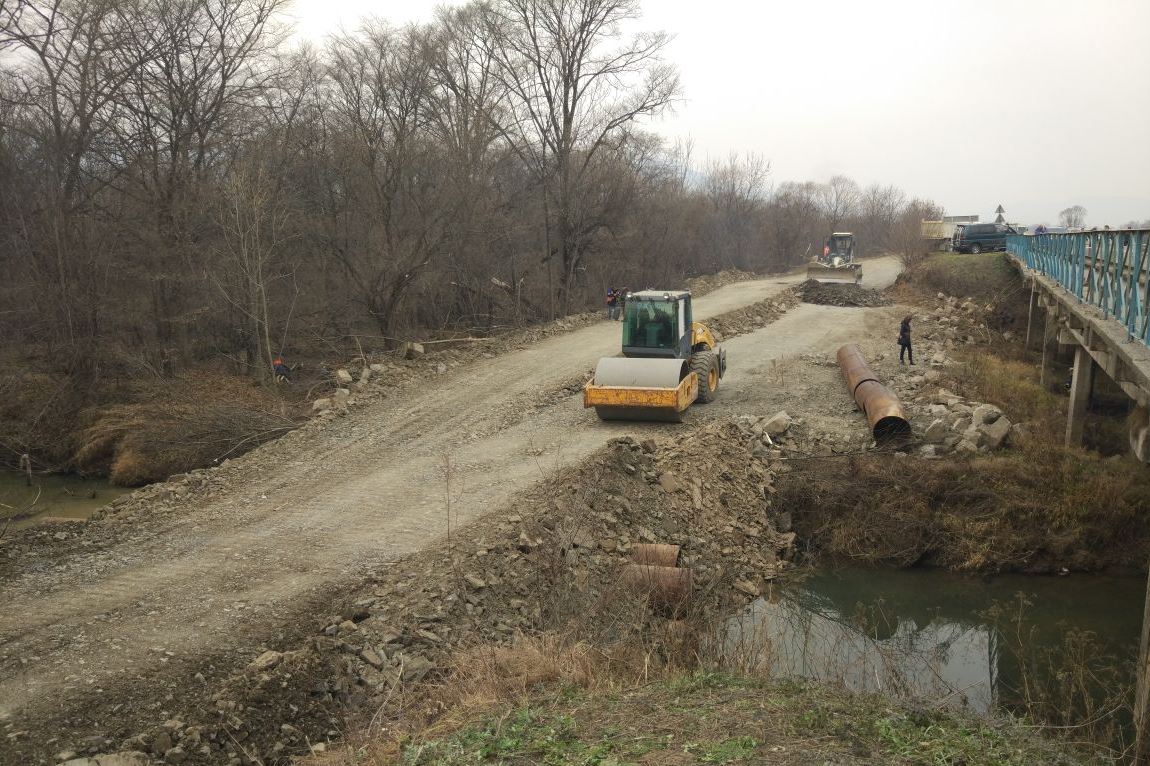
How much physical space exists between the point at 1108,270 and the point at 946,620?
5.49 metres

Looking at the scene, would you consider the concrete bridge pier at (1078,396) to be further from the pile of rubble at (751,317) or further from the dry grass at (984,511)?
the pile of rubble at (751,317)

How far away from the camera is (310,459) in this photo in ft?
43.8

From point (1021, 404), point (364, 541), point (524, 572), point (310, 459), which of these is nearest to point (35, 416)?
point (310, 459)

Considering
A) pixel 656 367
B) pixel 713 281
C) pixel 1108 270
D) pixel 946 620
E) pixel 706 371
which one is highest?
pixel 1108 270

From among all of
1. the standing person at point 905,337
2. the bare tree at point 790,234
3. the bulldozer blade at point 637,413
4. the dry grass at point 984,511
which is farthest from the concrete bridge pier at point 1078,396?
the bare tree at point 790,234

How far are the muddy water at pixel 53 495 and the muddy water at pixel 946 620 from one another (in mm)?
12688

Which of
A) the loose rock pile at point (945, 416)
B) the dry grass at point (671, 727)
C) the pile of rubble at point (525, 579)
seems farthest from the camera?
the loose rock pile at point (945, 416)

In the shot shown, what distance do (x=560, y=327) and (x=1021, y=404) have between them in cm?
1327

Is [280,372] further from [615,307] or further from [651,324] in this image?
[615,307]

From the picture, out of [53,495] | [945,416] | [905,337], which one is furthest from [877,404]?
[53,495]

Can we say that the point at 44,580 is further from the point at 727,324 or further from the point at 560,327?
the point at 727,324

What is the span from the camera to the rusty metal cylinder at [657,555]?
10242mm

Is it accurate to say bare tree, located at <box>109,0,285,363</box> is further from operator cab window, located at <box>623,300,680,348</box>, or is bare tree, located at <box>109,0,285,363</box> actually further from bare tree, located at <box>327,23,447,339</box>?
operator cab window, located at <box>623,300,680,348</box>

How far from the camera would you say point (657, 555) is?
10.4 m
